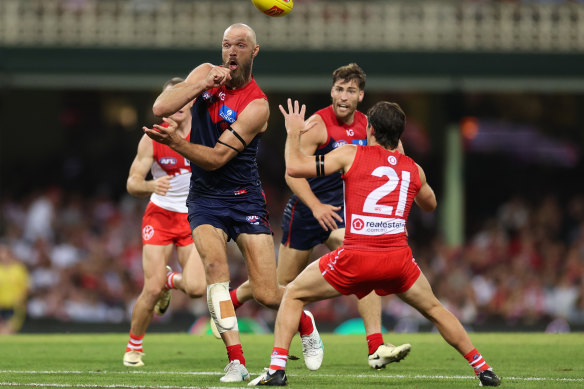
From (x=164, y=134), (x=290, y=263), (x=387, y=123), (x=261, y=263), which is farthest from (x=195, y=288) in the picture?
(x=387, y=123)

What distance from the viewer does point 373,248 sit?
26.6ft

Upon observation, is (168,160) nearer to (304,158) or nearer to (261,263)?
(261,263)

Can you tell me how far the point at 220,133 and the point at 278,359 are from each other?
82.9 inches

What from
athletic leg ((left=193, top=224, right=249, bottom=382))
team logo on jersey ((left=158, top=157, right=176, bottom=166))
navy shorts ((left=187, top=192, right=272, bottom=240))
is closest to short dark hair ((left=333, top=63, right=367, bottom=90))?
navy shorts ((left=187, top=192, right=272, bottom=240))

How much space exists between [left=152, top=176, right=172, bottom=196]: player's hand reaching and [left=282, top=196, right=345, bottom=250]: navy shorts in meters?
1.30

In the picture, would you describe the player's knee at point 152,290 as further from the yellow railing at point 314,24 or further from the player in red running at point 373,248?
the yellow railing at point 314,24

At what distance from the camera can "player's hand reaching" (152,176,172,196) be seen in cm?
1068

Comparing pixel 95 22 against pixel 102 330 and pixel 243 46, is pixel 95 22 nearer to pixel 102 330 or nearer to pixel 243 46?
pixel 102 330

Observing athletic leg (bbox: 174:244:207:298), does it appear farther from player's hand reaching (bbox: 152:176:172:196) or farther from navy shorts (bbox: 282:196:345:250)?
navy shorts (bbox: 282:196:345:250)

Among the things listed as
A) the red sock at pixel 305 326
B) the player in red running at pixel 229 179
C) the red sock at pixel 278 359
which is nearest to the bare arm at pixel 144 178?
the player in red running at pixel 229 179

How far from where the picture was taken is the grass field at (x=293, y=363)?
28.3ft

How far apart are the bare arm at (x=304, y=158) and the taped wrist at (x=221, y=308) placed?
1.14 metres

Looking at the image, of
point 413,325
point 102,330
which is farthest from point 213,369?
Answer: point 413,325

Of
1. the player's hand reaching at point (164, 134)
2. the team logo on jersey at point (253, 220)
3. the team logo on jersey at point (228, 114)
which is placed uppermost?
the team logo on jersey at point (228, 114)
